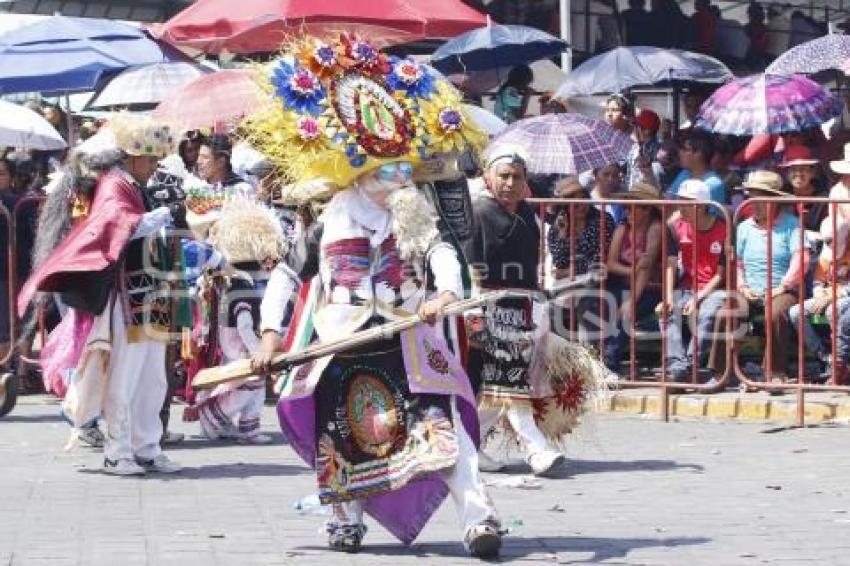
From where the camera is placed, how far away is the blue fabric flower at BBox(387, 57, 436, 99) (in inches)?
360

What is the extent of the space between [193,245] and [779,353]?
382 cm

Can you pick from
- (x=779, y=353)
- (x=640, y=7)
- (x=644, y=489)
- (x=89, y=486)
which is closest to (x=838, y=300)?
(x=779, y=353)

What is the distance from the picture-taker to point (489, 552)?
28.5ft

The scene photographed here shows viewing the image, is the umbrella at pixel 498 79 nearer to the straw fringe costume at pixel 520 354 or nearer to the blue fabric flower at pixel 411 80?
the straw fringe costume at pixel 520 354

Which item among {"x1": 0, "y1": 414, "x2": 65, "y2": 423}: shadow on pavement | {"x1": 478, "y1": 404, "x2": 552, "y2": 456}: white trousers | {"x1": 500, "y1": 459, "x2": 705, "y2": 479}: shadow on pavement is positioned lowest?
{"x1": 0, "y1": 414, "x2": 65, "y2": 423}: shadow on pavement

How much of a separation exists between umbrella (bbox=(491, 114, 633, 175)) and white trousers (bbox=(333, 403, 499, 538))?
589cm

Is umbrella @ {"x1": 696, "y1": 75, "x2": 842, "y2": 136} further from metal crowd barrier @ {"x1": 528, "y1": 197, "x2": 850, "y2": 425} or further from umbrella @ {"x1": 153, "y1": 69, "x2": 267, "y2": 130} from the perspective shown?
umbrella @ {"x1": 153, "y1": 69, "x2": 267, "y2": 130}

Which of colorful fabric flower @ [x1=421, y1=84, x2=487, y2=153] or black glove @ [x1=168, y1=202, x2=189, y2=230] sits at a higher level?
colorful fabric flower @ [x1=421, y1=84, x2=487, y2=153]

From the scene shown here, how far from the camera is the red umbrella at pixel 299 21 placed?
1536 centimetres

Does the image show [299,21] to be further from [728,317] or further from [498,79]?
[728,317]

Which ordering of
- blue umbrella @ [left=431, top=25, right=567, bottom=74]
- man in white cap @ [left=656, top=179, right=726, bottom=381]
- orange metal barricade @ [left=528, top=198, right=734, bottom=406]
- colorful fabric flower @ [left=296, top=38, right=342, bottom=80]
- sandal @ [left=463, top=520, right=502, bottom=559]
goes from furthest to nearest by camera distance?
blue umbrella @ [left=431, top=25, right=567, bottom=74]
man in white cap @ [left=656, top=179, right=726, bottom=381]
orange metal barricade @ [left=528, top=198, right=734, bottom=406]
colorful fabric flower @ [left=296, top=38, right=342, bottom=80]
sandal @ [left=463, top=520, right=502, bottom=559]

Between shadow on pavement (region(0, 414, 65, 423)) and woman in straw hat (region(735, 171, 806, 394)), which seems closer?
woman in straw hat (region(735, 171, 806, 394))

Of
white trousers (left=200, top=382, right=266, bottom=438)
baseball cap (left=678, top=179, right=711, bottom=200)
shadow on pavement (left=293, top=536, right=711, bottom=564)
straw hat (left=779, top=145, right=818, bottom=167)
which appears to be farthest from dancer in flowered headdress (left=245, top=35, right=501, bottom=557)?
straw hat (left=779, top=145, right=818, bottom=167)

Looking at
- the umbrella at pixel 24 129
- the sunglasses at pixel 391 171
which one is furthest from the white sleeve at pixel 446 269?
the umbrella at pixel 24 129
